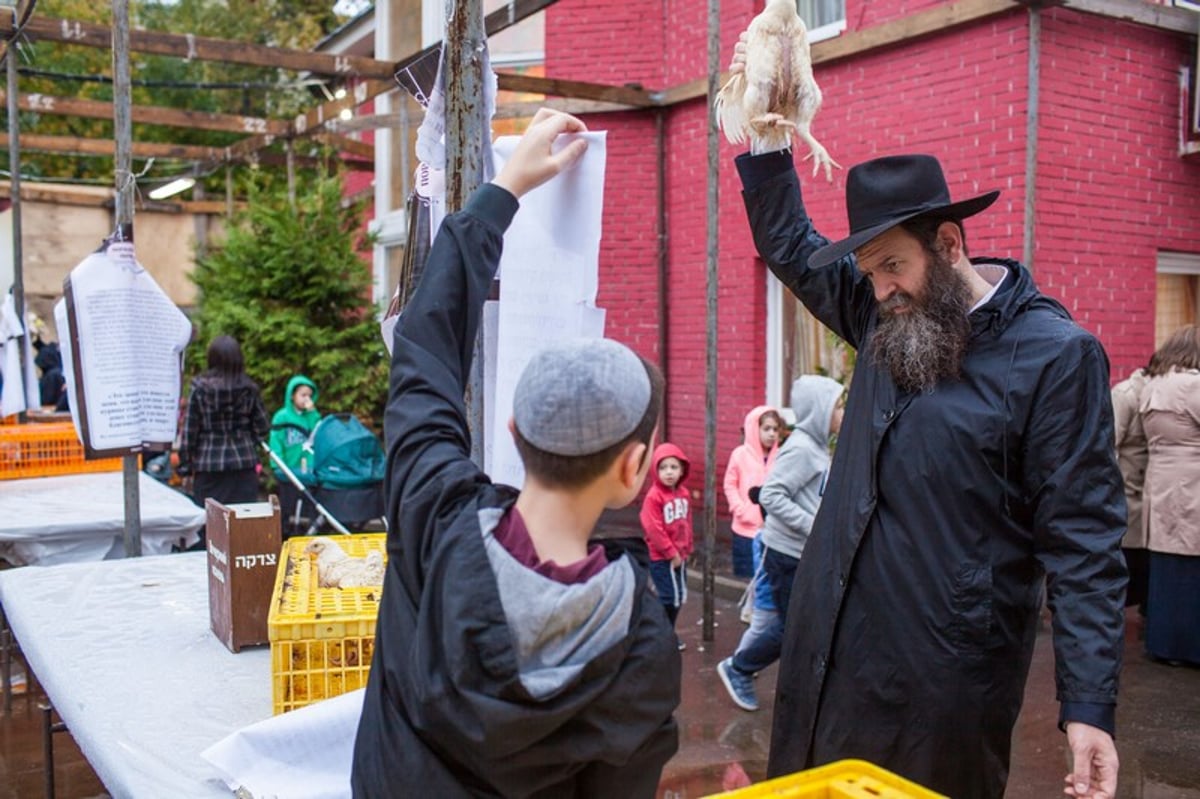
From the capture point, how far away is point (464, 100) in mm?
2172

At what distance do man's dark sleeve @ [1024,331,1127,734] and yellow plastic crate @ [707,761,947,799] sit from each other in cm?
68

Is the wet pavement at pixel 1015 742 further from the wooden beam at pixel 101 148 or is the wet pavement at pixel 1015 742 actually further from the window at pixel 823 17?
the wooden beam at pixel 101 148

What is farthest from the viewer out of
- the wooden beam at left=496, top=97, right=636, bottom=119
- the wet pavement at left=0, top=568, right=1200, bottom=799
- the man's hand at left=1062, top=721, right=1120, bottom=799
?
the wooden beam at left=496, top=97, right=636, bottom=119

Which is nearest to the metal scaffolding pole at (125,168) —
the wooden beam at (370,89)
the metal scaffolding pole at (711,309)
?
the wooden beam at (370,89)

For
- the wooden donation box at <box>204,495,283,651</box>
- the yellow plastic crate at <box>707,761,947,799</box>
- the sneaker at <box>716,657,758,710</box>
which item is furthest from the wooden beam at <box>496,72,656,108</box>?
the yellow plastic crate at <box>707,761,947,799</box>

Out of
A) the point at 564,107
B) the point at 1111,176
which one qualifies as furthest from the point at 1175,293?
the point at 564,107

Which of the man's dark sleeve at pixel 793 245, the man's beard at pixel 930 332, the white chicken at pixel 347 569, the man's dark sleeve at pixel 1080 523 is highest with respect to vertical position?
the man's dark sleeve at pixel 793 245

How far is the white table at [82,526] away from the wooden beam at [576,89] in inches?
159

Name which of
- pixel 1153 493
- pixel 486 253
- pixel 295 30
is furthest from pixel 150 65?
pixel 486 253

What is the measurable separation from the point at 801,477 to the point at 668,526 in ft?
2.99

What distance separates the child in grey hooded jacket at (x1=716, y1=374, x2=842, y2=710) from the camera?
5297 mm

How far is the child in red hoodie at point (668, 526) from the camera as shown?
5801mm

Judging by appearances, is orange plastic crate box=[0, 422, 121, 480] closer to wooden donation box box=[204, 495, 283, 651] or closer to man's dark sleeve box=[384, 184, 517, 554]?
wooden donation box box=[204, 495, 283, 651]

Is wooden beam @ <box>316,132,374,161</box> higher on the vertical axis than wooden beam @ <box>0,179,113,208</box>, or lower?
lower
